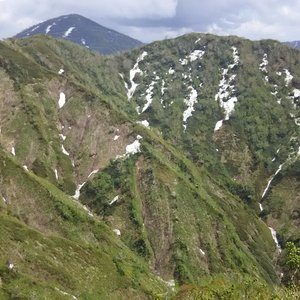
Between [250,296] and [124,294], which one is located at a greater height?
[250,296]

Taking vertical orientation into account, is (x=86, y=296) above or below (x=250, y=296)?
below

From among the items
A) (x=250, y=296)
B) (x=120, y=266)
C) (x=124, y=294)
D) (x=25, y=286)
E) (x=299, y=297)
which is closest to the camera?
(x=299, y=297)

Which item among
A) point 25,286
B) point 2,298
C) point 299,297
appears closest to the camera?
point 299,297

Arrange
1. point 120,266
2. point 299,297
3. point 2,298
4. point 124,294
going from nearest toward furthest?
point 299,297 → point 2,298 → point 124,294 → point 120,266

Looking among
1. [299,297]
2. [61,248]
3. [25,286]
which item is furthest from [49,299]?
[299,297]

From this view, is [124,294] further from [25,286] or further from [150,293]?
[25,286]

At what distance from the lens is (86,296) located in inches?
6058

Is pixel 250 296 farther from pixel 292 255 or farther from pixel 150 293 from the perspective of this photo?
pixel 150 293

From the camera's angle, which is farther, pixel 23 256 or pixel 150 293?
pixel 150 293

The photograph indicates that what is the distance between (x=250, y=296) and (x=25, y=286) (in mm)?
61613

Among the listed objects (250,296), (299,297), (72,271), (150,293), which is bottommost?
(150,293)

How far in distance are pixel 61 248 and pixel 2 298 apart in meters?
44.9

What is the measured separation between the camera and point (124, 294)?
169000 mm

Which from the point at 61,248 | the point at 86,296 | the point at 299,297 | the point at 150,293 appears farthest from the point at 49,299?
the point at 299,297
